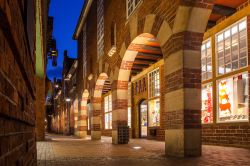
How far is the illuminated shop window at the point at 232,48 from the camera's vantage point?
999cm

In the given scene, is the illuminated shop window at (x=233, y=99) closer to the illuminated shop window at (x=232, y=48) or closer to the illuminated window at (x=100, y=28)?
the illuminated shop window at (x=232, y=48)

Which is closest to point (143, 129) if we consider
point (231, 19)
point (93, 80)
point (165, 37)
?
point (93, 80)

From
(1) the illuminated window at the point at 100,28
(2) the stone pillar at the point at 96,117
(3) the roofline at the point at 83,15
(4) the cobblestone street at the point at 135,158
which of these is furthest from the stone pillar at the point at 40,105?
(3) the roofline at the point at 83,15

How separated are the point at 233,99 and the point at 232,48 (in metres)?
1.77

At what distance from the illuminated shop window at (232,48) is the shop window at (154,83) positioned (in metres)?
5.42

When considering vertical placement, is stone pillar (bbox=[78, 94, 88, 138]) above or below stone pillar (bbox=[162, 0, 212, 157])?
below

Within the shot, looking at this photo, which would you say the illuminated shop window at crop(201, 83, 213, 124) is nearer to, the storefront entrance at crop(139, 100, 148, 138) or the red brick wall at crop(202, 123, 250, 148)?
the red brick wall at crop(202, 123, 250, 148)

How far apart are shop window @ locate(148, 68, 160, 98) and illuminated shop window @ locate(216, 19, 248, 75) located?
17.8 feet

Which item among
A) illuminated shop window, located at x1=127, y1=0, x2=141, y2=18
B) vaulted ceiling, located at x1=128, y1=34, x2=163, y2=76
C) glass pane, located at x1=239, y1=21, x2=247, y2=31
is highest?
illuminated shop window, located at x1=127, y1=0, x2=141, y2=18

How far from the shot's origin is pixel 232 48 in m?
10.6

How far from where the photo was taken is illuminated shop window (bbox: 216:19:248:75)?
999 centimetres

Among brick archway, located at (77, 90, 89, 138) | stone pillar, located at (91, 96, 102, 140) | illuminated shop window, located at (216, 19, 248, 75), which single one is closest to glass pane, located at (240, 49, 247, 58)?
illuminated shop window, located at (216, 19, 248, 75)

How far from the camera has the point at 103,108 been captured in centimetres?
2798

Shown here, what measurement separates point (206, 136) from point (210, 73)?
95.0 inches
